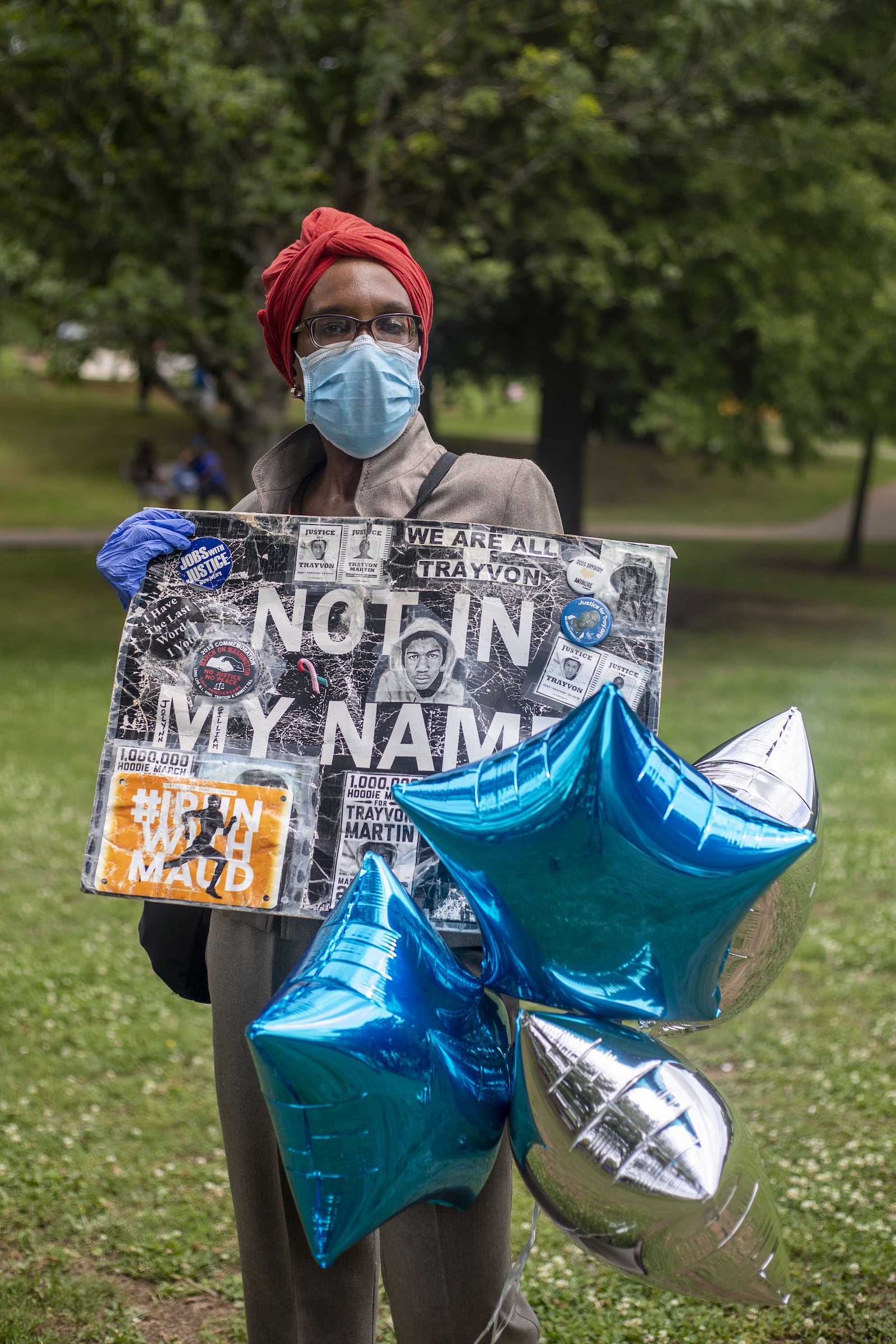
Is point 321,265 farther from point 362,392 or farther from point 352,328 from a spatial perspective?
point 362,392

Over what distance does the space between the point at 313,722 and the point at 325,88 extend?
1111cm

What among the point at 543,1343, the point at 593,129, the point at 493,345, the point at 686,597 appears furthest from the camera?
the point at 686,597

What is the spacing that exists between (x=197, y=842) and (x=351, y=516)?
2.06 ft

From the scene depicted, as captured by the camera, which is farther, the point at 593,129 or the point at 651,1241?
the point at 593,129

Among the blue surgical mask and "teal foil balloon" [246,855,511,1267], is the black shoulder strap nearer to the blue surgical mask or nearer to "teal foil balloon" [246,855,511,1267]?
the blue surgical mask

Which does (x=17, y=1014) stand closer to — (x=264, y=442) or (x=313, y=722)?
(x=313, y=722)

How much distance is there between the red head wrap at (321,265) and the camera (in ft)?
6.91

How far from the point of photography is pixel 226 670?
81.5 inches

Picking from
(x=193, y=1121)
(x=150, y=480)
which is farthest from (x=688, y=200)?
(x=150, y=480)

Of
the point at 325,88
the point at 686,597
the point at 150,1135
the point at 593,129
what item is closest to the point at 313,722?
the point at 150,1135

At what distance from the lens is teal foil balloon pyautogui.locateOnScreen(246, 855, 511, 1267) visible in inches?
59.2

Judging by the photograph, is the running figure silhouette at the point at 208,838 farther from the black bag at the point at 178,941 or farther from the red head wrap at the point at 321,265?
the red head wrap at the point at 321,265

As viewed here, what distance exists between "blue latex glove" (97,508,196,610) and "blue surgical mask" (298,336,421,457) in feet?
1.06

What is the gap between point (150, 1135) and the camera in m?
4.21
